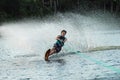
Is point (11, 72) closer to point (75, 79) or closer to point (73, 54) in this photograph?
point (75, 79)

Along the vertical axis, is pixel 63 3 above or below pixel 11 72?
above

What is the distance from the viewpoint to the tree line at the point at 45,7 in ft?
202

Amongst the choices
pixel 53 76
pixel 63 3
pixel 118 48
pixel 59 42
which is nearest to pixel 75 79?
pixel 53 76

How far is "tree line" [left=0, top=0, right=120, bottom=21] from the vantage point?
61.7 metres

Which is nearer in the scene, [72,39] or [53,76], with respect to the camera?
[53,76]

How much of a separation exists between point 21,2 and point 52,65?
160 ft

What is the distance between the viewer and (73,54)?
2136 cm

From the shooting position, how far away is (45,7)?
70.6 metres

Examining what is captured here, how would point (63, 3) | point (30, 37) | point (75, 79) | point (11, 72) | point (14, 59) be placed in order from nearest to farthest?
point (75, 79)
point (11, 72)
point (14, 59)
point (30, 37)
point (63, 3)

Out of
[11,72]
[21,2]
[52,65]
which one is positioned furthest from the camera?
[21,2]

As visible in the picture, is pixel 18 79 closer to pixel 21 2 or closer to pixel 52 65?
pixel 52 65

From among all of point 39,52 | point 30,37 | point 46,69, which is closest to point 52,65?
point 46,69

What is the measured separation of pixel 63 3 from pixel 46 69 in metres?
58.3

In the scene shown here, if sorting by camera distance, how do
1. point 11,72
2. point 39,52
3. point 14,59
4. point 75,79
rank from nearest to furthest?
1. point 75,79
2. point 11,72
3. point 14,59
4. point 39,52
